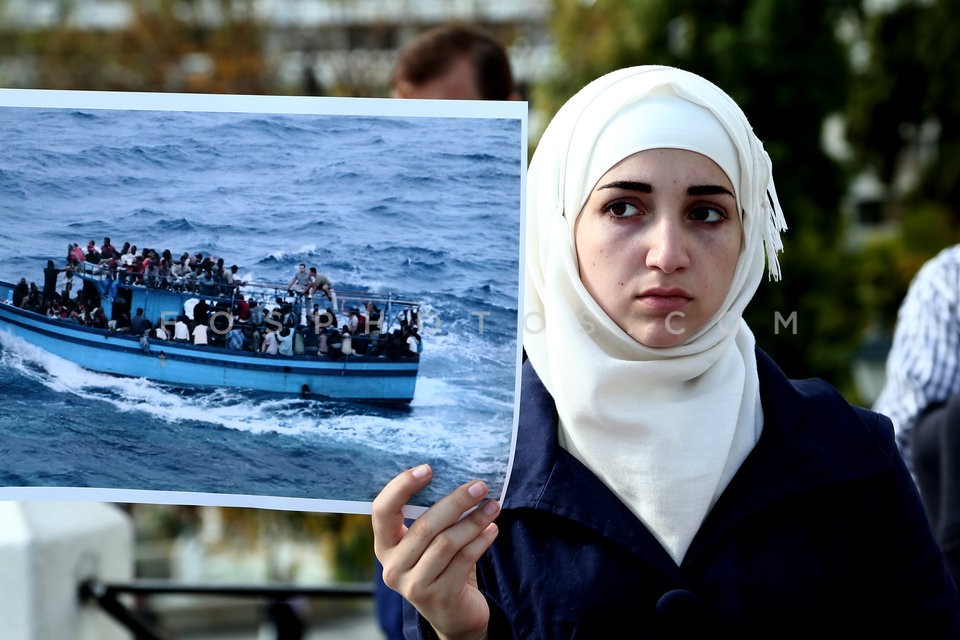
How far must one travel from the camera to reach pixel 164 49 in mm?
17125

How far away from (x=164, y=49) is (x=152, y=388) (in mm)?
16404

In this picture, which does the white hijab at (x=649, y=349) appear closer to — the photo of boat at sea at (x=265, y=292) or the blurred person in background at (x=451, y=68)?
the photo of boat at sea at (x=265, y=292)

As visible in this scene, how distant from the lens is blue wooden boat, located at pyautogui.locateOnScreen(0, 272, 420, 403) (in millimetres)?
1749

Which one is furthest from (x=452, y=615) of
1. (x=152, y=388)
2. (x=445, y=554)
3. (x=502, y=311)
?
(x=152, y=388)

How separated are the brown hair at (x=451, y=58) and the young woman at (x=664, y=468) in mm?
1574

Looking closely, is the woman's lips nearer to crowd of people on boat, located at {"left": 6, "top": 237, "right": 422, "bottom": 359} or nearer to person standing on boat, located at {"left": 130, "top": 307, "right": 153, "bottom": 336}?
crowd of people on boat, located at {"left": 6, "top": 237, "right": 422, "bottom": 359}

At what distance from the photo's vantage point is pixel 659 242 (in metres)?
1.75

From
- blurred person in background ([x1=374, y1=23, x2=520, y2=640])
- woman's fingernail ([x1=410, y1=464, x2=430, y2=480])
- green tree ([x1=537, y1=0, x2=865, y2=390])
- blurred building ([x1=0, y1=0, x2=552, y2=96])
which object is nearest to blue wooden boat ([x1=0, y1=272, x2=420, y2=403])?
woman's fingernail ([x1=410, y1=464, x2=430, y2=480])

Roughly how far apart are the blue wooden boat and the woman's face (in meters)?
0.33

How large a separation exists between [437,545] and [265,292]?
0.47m

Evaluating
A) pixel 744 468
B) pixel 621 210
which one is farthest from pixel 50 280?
pixel 744 468

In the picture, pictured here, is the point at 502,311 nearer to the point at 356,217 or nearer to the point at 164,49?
the point at 356,217

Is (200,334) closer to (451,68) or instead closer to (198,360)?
(198,360)

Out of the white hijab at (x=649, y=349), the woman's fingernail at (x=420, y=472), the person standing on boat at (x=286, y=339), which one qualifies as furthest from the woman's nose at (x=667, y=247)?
the person standing on boat at (x=286, y=339)
